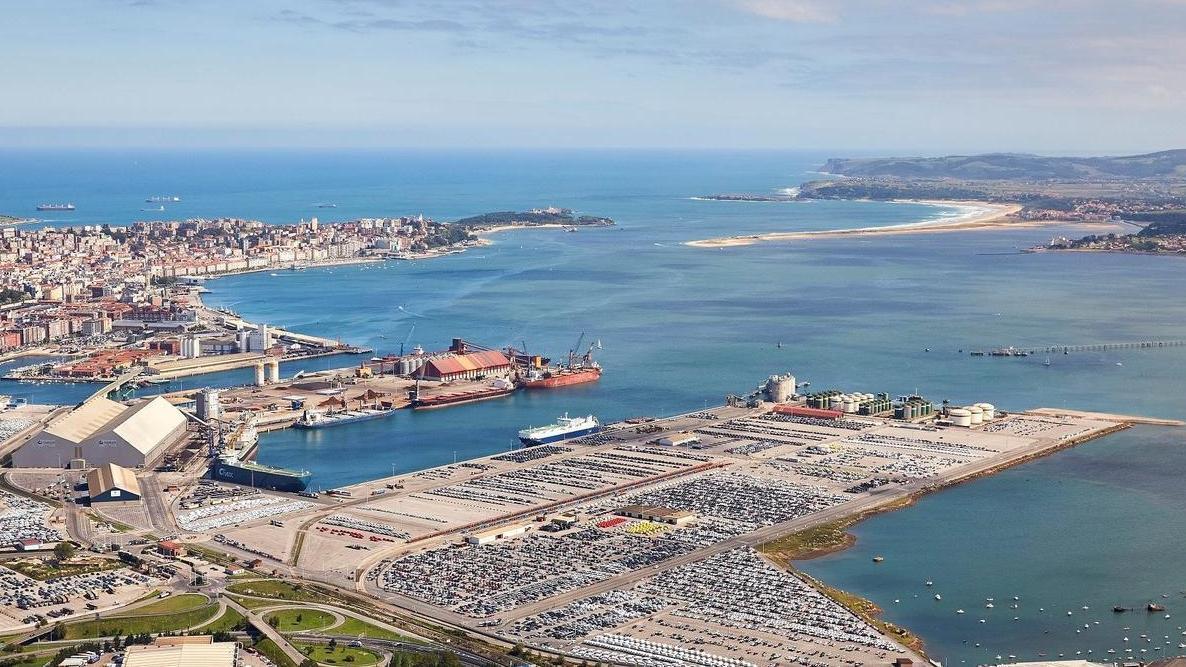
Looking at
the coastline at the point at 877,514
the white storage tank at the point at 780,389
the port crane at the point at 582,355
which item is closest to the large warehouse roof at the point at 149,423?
the port crane at the point at 582,355

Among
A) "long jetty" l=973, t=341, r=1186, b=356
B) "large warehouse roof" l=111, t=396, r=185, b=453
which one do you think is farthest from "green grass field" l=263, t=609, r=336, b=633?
"long jetty" l=973, t=341, r=1186, b=356

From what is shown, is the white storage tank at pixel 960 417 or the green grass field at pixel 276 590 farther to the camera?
the white storage tank at pixel 960 417

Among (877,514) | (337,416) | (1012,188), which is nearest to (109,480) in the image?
(337,416)

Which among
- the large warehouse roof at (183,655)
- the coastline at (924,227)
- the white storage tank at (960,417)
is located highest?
the coastline at (924,227)

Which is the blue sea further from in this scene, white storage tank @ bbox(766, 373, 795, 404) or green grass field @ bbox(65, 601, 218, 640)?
green grass field @ bbox(65, 601, 218, 640)

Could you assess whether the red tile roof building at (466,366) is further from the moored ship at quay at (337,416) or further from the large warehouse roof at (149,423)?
the large warehouse roof at (149,423)

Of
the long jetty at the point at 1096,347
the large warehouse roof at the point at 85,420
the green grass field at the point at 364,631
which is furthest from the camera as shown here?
the long jetty at the point at 1096,347

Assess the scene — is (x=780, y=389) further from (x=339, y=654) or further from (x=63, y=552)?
(x=339, y=654)
